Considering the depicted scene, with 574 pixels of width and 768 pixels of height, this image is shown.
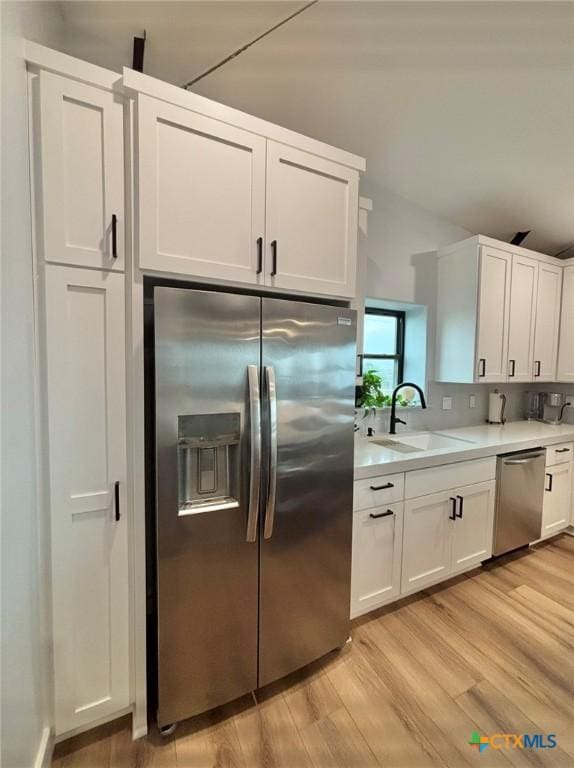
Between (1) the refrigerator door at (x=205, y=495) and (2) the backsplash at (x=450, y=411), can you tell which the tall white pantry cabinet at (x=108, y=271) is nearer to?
(1) the refrigerator door at (x=205, y=495)

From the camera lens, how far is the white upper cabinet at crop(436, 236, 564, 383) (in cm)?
259

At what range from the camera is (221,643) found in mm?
1341

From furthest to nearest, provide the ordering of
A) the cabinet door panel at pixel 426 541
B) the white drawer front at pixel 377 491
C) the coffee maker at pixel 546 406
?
the coffee maker at pixel 546 406, the cabinet door panel at pixel 426 541, the white drawer front at pixel 377 491

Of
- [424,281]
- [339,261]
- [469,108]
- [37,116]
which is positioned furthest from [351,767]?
[469,108]

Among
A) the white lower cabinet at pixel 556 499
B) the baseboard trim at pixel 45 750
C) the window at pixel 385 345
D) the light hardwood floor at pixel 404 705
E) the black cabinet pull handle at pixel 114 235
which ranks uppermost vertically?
the black cabinet pull handle at pixel 114 235

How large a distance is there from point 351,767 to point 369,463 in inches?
45.5

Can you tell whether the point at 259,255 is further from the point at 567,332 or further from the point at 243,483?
the point at 567,332

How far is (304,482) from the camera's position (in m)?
1.46

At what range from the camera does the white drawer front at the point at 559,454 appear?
270 centimetres

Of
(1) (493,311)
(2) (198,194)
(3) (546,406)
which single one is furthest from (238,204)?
(3) (546,406)

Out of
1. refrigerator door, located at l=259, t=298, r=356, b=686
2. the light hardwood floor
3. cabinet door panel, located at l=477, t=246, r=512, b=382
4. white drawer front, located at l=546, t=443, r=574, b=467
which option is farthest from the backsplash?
the light hardwood floor

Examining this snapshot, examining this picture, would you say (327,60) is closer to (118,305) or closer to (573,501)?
(118,305)

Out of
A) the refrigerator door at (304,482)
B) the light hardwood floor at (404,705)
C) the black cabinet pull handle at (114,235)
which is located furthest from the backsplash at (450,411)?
the black cabinet pull handle at (114,235)

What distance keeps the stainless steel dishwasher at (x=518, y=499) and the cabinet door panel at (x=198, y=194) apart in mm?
2231
